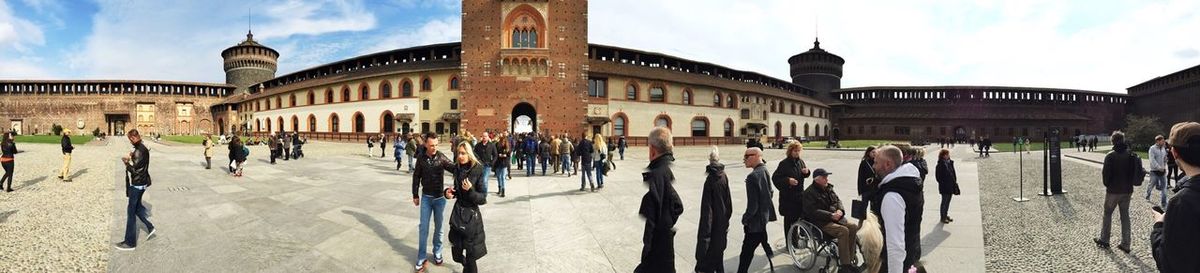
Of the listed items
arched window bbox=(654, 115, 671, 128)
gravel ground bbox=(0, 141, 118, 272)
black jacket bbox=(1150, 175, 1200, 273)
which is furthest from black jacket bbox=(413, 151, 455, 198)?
arched window bbox=(654, 115, 671, 128)

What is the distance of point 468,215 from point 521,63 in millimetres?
28324

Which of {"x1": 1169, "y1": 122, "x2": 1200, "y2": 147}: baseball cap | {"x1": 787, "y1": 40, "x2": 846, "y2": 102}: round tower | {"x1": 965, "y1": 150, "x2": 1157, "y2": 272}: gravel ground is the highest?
{"x1": 787, "y1": 40, "x2": 846, "y2": 102}: round tower

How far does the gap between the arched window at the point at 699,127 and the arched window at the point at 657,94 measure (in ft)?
12.3

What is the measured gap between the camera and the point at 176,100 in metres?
60.2

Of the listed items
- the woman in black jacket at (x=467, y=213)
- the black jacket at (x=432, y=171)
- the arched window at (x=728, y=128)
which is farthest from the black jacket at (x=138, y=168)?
the arched window at (x=728, y=128)

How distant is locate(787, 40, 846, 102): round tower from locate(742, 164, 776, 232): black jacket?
66.4 metres

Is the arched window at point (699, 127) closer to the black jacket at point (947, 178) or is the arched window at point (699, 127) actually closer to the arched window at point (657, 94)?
the arched window at point (657, 94)

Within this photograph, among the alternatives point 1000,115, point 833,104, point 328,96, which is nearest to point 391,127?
point 328,96

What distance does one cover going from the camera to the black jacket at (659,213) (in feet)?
10.5

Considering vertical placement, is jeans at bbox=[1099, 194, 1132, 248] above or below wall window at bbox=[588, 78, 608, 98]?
below

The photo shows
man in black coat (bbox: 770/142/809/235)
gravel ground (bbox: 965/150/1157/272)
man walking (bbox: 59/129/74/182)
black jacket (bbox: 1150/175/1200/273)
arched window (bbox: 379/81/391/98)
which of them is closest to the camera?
black jacket (bbox: 1150/175/1200/273)

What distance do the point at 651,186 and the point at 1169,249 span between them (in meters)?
2.70

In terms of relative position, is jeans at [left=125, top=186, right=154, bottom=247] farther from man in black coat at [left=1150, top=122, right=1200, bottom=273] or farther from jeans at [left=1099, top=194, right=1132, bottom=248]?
jeans at [left=1099, top=194, right=1132, bottom=248]

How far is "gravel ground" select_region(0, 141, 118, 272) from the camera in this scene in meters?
5.16
